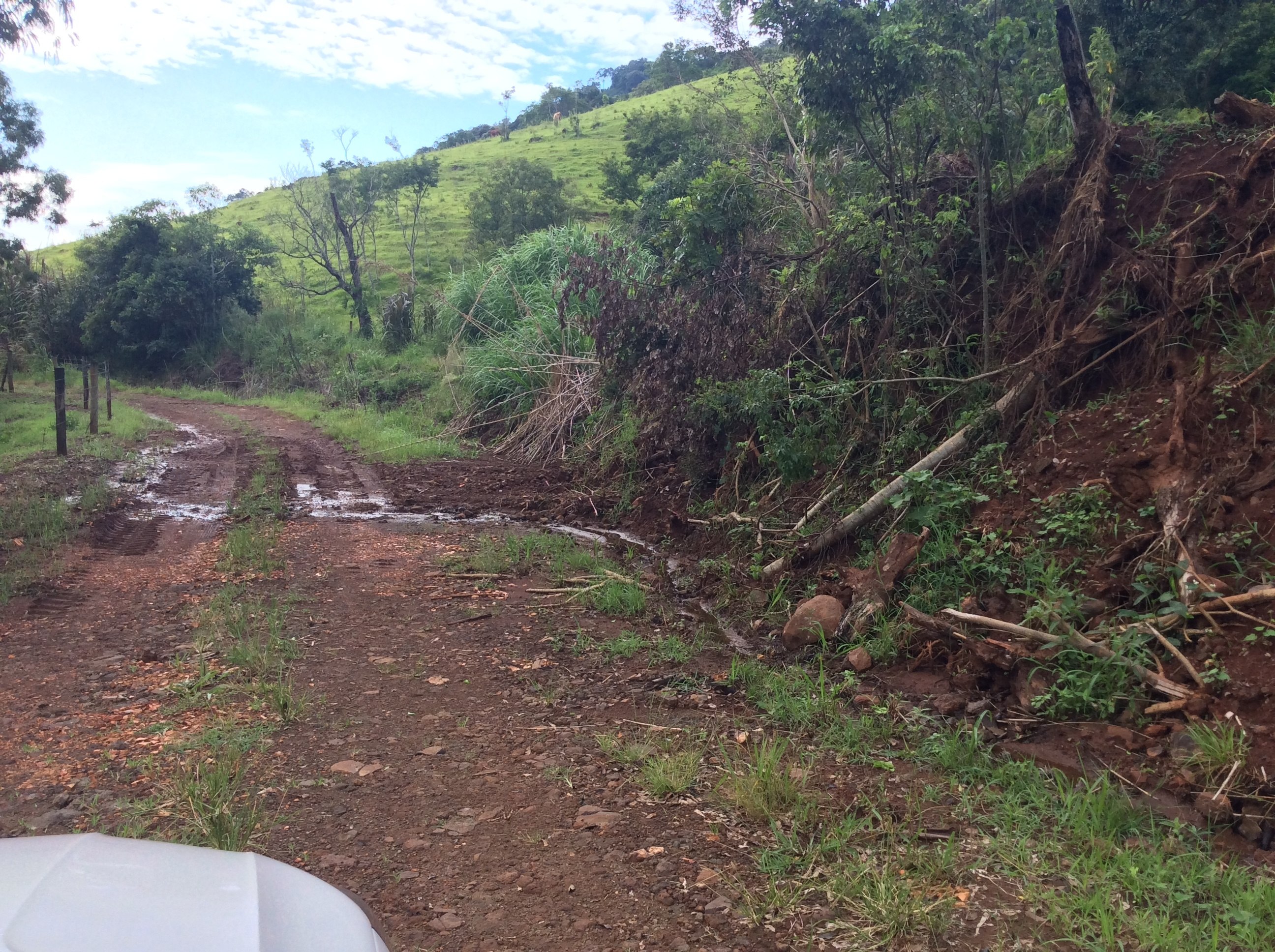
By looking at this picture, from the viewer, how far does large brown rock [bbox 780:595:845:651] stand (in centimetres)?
548

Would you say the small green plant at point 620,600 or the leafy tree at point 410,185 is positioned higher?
the leafy tree at point 410,185

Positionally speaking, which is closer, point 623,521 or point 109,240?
point 623,521

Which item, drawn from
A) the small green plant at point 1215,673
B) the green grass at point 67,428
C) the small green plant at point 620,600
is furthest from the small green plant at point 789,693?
the green grass at point 67,428

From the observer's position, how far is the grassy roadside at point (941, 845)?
2.72m

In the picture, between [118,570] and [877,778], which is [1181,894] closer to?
[877,778]

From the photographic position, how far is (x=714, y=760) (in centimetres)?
405

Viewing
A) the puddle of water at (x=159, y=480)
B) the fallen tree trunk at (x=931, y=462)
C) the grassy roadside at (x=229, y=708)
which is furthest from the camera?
the puddle of water at (x=159, y=480)

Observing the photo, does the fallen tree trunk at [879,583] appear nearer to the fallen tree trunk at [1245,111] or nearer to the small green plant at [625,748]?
the small green plant at [625,748]

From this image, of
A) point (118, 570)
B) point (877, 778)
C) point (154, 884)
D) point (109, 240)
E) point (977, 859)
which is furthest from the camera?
point (109, 240)

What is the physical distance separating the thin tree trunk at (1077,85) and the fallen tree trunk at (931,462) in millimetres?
2299

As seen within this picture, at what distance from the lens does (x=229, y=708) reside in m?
4.65

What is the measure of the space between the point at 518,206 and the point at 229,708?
84.7ft

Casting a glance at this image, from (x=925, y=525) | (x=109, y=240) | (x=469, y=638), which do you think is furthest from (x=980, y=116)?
(x=109, y=240)

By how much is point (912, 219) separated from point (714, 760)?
17.6 feet
